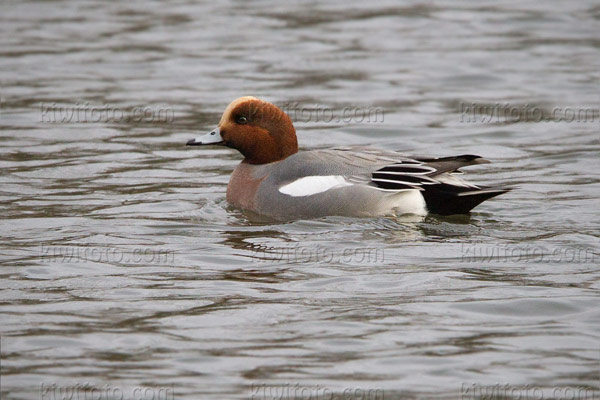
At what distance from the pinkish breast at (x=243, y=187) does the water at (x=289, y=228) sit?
13 cm

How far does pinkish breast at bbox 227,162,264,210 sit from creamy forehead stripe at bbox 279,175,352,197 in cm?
34

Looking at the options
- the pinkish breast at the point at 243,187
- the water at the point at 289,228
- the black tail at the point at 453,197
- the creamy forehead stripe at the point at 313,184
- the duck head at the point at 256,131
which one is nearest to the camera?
the water at the point at 289,228

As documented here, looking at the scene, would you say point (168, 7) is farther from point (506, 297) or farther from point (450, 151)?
point (506, 297)

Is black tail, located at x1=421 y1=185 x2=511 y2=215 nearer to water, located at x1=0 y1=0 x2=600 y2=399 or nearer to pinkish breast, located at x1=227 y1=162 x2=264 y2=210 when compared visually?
water, located at x1=0 y1=0 x2=600 y2=399

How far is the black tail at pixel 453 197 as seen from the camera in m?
7.87

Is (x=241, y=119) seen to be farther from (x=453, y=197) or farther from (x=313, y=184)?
(x=453, y=197)

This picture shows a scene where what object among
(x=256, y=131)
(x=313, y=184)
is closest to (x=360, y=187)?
(x=313, y=184)

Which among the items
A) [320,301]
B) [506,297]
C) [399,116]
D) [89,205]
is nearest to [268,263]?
[320,301]

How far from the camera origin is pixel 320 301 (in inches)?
243

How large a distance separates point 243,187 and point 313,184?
0.67 m

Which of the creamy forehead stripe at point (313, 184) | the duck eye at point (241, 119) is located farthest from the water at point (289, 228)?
the duck eye at point (241, 119)

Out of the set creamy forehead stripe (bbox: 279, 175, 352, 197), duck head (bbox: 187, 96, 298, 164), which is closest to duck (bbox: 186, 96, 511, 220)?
creamy forehead stripe (bbox: 279, 175, 352, 197)

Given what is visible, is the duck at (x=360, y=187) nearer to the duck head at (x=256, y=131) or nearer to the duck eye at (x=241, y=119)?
the duck head at (x=256, y=131)

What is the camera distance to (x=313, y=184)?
804 cm
